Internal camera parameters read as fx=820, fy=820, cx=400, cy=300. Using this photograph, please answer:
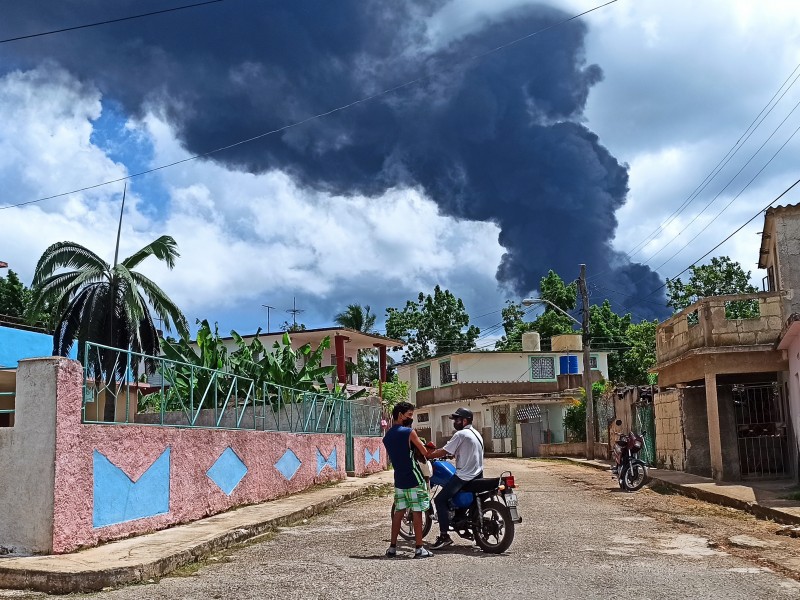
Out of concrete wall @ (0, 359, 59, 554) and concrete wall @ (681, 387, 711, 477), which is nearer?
concrete wall @ (0, 359, 59, 554)

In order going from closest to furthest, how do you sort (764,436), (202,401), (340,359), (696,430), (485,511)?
(485,511), (202,401), (764,436), (696,430), (340,359)

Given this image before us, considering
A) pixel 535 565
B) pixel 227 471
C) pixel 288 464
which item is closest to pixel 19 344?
pixel 288 464

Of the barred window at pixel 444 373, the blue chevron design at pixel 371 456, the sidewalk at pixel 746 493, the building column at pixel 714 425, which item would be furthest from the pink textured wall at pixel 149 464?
Answer: the barred window at pixel 444 373

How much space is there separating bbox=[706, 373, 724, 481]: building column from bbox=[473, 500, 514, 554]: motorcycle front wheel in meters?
11.5

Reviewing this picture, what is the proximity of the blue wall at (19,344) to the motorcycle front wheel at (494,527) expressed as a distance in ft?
52.9

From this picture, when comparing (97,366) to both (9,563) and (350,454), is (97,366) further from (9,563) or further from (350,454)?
(350,454)

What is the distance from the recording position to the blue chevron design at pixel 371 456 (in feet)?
82.1

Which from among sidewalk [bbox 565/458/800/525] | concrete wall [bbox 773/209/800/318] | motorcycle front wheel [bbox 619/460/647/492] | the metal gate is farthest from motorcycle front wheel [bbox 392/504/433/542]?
the metal gate

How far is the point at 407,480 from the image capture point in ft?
29.2

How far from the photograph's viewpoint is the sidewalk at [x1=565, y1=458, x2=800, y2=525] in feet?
40.2

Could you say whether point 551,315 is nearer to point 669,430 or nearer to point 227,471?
point 669,430

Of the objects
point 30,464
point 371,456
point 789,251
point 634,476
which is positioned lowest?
point 634,476

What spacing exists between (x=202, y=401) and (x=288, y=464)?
468 centimetres

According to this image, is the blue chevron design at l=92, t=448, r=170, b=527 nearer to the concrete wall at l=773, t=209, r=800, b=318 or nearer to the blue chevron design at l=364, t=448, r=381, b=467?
the concrete wall at l=773, t=209, r=800, b=318
